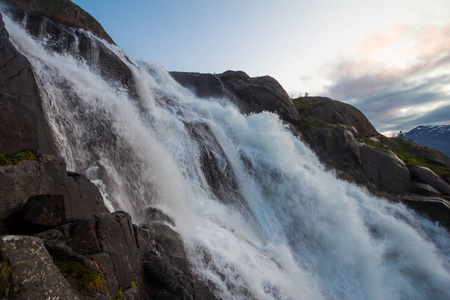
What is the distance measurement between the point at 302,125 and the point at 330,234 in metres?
15.9

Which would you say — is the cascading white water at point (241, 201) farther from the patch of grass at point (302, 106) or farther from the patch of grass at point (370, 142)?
the patch of grass at point (302, 106)

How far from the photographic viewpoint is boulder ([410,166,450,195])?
77.2 feet

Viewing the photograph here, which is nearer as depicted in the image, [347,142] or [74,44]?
[74,44]

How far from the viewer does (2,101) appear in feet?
21.8

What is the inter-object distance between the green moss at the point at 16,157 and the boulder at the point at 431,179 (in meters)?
29.6

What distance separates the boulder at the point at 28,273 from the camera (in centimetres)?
311

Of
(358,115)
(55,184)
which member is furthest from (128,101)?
(358,115)

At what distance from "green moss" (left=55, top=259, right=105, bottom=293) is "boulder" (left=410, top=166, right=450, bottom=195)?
94.3 ft

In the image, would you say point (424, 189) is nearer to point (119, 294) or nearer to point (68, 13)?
point (119, 294)

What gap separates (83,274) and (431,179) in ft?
96.6

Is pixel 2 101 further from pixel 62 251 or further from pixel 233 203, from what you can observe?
pixel 233 203

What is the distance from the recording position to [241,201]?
57.8 ft

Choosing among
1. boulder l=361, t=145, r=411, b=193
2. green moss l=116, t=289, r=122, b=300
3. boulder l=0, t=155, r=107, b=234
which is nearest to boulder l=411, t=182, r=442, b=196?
boulder l=361, t=145, r=411, b=193

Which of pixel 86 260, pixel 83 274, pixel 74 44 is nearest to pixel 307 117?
pixel 74 44
